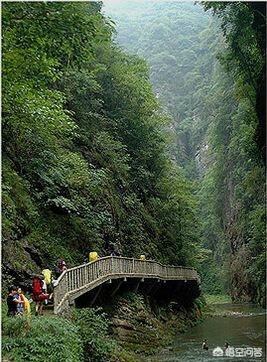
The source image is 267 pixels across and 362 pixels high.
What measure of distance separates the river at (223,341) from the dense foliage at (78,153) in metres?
5.12

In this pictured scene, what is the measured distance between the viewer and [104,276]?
59.7ft

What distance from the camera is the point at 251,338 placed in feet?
74.9

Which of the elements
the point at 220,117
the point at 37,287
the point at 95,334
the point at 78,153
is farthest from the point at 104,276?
the point at 220,117

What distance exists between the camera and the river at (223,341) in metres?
18.8

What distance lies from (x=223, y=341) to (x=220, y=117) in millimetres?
38834

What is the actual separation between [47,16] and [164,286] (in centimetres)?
2040

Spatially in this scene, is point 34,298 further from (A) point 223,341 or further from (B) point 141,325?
(A) point 223,341

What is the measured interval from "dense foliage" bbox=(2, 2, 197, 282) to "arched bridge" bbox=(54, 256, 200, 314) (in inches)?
68.9

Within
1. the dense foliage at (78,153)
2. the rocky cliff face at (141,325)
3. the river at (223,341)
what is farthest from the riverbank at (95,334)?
the dense foliage at (78,153)

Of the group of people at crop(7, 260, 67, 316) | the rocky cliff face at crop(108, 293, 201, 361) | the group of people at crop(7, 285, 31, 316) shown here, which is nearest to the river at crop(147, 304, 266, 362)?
the rocky cliff face at crop(108, 293, 201, 361)

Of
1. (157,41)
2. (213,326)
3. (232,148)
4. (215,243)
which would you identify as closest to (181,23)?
(157,41)

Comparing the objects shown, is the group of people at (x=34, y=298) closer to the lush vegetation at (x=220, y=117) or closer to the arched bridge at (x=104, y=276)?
the arched bridge at (x=104, y=276)

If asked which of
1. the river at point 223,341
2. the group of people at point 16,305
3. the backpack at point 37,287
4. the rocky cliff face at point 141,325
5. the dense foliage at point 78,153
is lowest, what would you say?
the river at point 223,341

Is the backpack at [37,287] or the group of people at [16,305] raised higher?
the backpack at [37,287]
